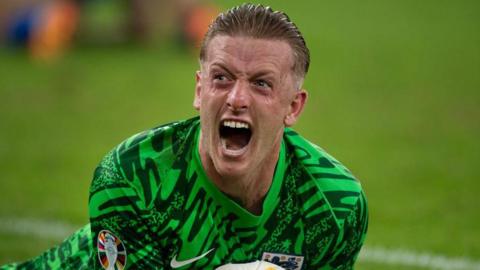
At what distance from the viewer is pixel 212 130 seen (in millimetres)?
4902

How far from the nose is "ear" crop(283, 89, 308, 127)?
0.36 meters

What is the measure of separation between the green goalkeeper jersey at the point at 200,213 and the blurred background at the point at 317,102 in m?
2.83

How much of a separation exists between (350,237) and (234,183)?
2.11ft

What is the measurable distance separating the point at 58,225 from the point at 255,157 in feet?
14.6

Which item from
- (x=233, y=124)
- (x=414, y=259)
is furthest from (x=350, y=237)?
(x=414, y=259)

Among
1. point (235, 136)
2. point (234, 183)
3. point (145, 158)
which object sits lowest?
point (234, 183)

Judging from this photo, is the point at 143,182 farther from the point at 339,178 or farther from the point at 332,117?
the point at 332,117

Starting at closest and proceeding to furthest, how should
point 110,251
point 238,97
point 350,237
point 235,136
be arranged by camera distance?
point 238,97 → point 110,251 → point 235,136 → point 350,237

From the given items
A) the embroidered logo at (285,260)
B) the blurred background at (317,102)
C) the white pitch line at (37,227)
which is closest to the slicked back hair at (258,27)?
the embroidered logo at (285,260)

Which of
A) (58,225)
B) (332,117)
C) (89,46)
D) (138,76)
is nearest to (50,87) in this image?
Result: (138,76)

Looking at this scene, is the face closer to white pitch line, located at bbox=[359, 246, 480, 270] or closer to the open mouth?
the open mouth

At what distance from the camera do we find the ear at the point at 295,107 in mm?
5168

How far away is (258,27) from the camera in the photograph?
4.88 metres

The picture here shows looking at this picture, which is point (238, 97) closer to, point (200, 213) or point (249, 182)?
point (249, 182)
